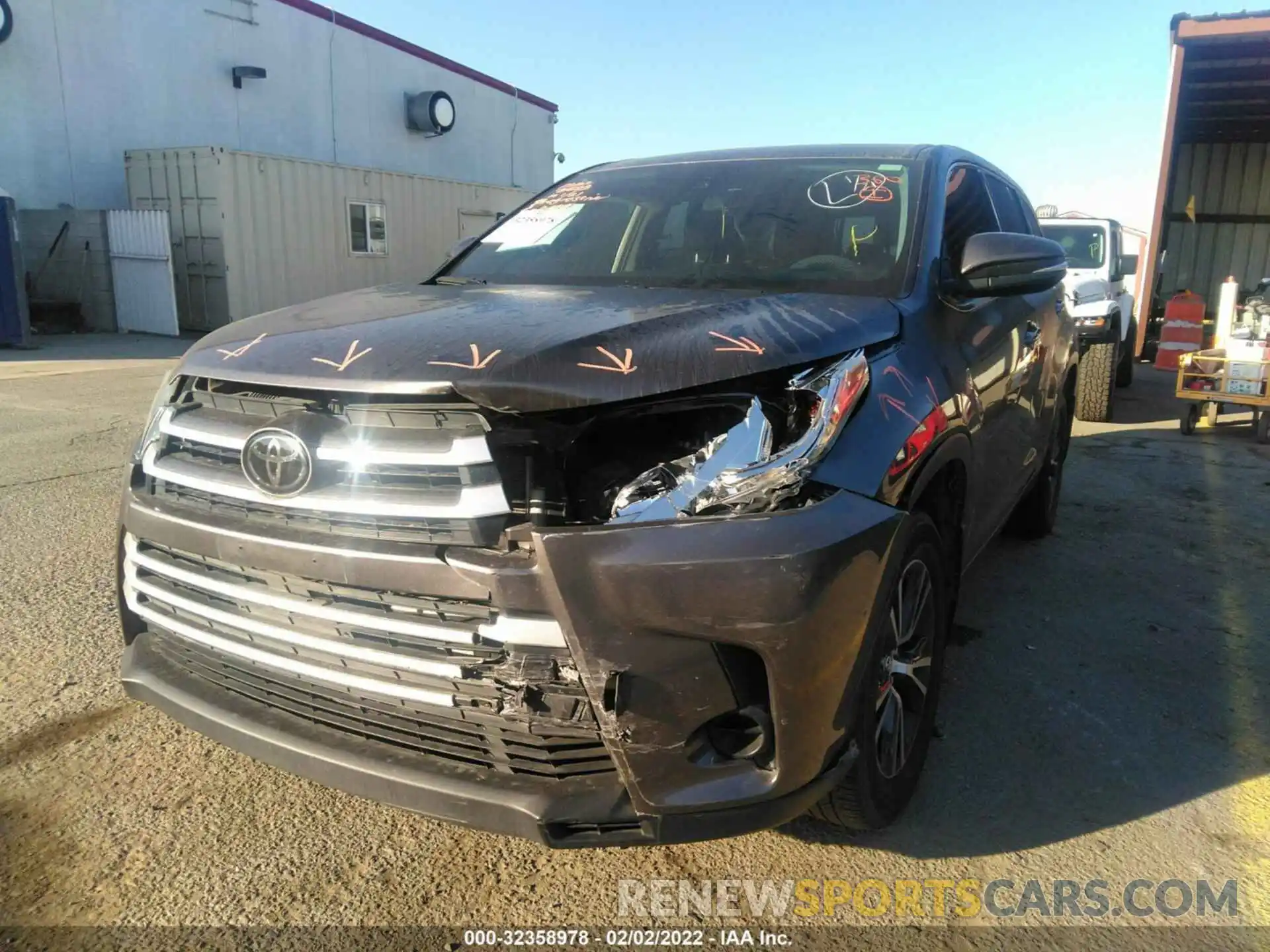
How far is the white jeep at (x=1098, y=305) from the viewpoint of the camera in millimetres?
8617

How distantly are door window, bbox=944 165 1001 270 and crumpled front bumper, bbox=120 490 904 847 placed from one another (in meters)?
1.44

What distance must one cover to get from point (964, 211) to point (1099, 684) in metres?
1.72

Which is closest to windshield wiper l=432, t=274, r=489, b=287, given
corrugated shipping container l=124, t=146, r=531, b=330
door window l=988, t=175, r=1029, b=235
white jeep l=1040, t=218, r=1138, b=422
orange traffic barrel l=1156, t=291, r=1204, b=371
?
door window l=988, t=175, r=1029, b=235

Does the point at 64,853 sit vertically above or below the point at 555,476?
below

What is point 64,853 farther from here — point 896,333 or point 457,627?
point 896,333

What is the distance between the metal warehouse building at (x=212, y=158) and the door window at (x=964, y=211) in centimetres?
1403

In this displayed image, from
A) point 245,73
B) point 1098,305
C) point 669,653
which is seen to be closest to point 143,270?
point 245,73

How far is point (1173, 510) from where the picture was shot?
5602mm

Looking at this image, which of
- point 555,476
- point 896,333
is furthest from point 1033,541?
point 555,476

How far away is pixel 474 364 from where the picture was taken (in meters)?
1.90

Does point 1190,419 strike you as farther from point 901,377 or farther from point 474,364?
point 474,364

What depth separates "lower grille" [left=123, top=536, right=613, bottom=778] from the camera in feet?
5.94

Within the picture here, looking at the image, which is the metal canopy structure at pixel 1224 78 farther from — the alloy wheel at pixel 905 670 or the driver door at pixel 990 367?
the alloy wheel at pixel 905 670

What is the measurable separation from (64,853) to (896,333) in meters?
2.39
